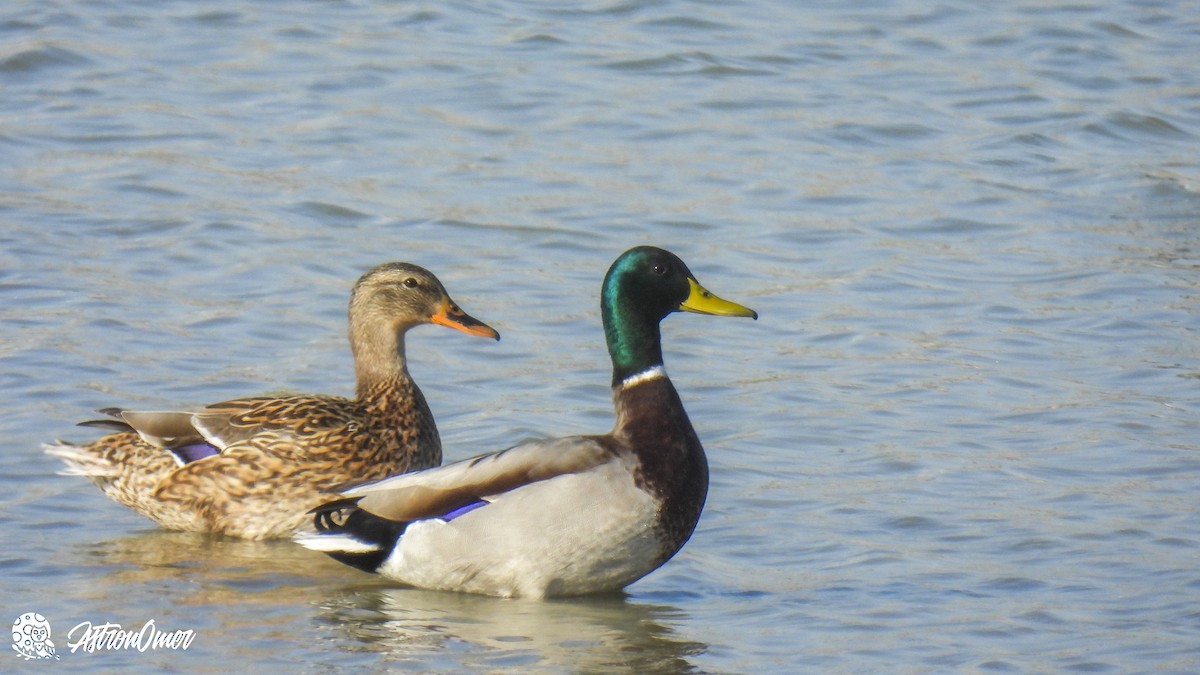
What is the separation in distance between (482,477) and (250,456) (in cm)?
128

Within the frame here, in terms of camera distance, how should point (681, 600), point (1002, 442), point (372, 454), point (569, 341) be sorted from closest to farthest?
point (681, 600) < point (372, 454) < point (1002, 442) < point (569, 341)

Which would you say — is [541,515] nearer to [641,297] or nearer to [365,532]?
[365,532]

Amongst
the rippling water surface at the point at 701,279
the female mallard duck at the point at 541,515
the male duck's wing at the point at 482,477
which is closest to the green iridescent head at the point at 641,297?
the female mallard duck at the point at 541,515

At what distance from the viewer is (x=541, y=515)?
20.4 feet

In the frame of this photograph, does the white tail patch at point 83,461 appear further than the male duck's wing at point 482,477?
Yes

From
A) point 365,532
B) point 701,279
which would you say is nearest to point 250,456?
point 365,532

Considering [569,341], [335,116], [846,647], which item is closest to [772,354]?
[569,341]

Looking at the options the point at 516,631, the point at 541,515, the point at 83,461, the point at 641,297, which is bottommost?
the point at 516,631

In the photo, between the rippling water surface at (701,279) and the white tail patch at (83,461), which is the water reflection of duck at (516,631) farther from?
the white tail patch at (83,461)

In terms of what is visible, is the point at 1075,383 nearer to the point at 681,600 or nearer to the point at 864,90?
the point at 681,600

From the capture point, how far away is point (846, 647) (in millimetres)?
5953

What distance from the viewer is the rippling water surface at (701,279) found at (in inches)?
247

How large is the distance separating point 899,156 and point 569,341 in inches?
165

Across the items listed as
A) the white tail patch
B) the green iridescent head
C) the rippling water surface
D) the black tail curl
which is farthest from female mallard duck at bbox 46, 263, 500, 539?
the green iridescent head
